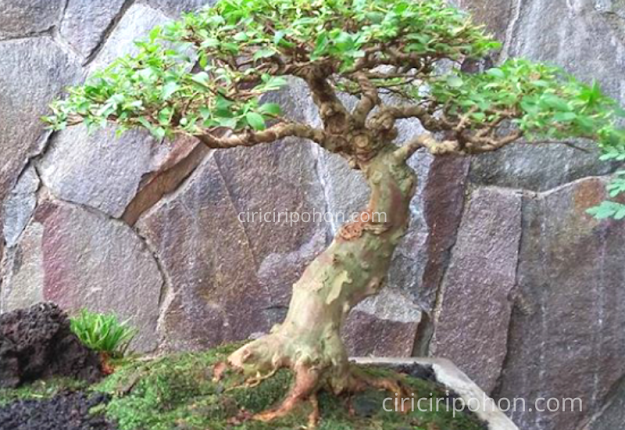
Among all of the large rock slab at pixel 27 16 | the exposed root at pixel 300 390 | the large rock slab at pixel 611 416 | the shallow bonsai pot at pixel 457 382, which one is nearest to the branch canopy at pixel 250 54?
the exposed root at pixel 300 390

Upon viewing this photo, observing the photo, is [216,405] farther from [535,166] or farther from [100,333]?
[535,166]

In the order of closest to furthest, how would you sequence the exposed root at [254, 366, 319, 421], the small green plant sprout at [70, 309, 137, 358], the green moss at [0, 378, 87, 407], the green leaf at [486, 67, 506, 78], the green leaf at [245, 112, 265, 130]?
the green leaf at [245, 112, 265, 130] < the green leaf at [486, 67, 506, 78] < the exposed root at [254, 366, 319, 421] < the green moss at [0, 378, 87, 407] < the small green plant sprout at [70, 309, 137, 358]

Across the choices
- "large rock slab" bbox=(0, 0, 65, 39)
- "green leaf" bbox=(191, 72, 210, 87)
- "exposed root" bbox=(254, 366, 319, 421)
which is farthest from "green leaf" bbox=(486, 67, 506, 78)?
"large rock slab" bbox=(0, 0, 65, 39)

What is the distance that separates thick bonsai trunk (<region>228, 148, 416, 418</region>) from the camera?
1.14m

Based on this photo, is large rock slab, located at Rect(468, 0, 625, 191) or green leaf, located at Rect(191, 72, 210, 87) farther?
large rock slab, located at Rect(468, 0, 625, 191)

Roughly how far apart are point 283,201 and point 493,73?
83cm

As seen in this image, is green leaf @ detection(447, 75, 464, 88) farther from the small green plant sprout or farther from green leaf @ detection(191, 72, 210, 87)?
the small green plant sprout

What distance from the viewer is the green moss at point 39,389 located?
1.19 meters

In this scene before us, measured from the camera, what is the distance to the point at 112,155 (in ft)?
5.69

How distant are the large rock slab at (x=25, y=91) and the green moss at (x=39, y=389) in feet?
2.16

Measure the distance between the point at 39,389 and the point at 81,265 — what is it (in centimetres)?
56

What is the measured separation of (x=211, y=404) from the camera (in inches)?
42.2

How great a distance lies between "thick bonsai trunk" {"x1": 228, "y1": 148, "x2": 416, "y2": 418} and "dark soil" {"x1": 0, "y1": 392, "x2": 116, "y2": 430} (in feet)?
0.70

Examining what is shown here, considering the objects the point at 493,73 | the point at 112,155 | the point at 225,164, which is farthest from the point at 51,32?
the point at 493,73
